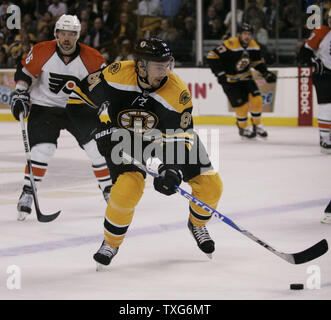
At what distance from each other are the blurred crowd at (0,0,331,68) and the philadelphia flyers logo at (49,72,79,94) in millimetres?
6036

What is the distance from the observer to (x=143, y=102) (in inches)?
162

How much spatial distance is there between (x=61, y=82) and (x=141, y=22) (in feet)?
23.5

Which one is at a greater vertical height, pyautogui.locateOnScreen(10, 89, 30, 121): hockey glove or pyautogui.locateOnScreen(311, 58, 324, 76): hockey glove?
pyautogui.locateOnScreen(10, 89, 30, 121): hockey glove

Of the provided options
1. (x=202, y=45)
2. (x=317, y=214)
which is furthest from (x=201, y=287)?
(x=202, y=45)

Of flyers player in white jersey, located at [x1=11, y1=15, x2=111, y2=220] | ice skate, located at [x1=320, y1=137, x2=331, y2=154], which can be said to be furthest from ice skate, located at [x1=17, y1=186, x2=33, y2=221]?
ice skate, located at [x1=320, y1=137, x2=331, y2=154]

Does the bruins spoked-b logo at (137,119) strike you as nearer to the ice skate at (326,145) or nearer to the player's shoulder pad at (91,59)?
the player's shoulder pad at (91,59)

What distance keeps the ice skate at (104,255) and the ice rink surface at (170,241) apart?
0.05 meters

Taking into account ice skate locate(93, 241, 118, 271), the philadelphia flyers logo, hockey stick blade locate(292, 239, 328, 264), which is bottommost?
ice skate locate(93, 241, 118, 271)

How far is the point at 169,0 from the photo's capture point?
40.7ft

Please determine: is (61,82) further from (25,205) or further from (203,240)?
(203,240)

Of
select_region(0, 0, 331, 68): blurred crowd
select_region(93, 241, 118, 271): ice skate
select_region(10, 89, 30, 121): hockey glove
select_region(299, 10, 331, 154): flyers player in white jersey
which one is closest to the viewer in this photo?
select_region(93, 241, 118, 271): ice skate

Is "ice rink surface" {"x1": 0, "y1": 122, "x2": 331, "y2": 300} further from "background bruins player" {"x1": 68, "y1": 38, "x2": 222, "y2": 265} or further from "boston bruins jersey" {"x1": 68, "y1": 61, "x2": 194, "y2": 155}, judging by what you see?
"boston bruins jersey" {"x1": 68, "y1": 61, "x2": 194, "y2": 155}

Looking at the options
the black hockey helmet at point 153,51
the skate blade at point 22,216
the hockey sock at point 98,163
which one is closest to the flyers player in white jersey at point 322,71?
the hockey sock at point 98,163

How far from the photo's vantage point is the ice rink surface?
372cm
